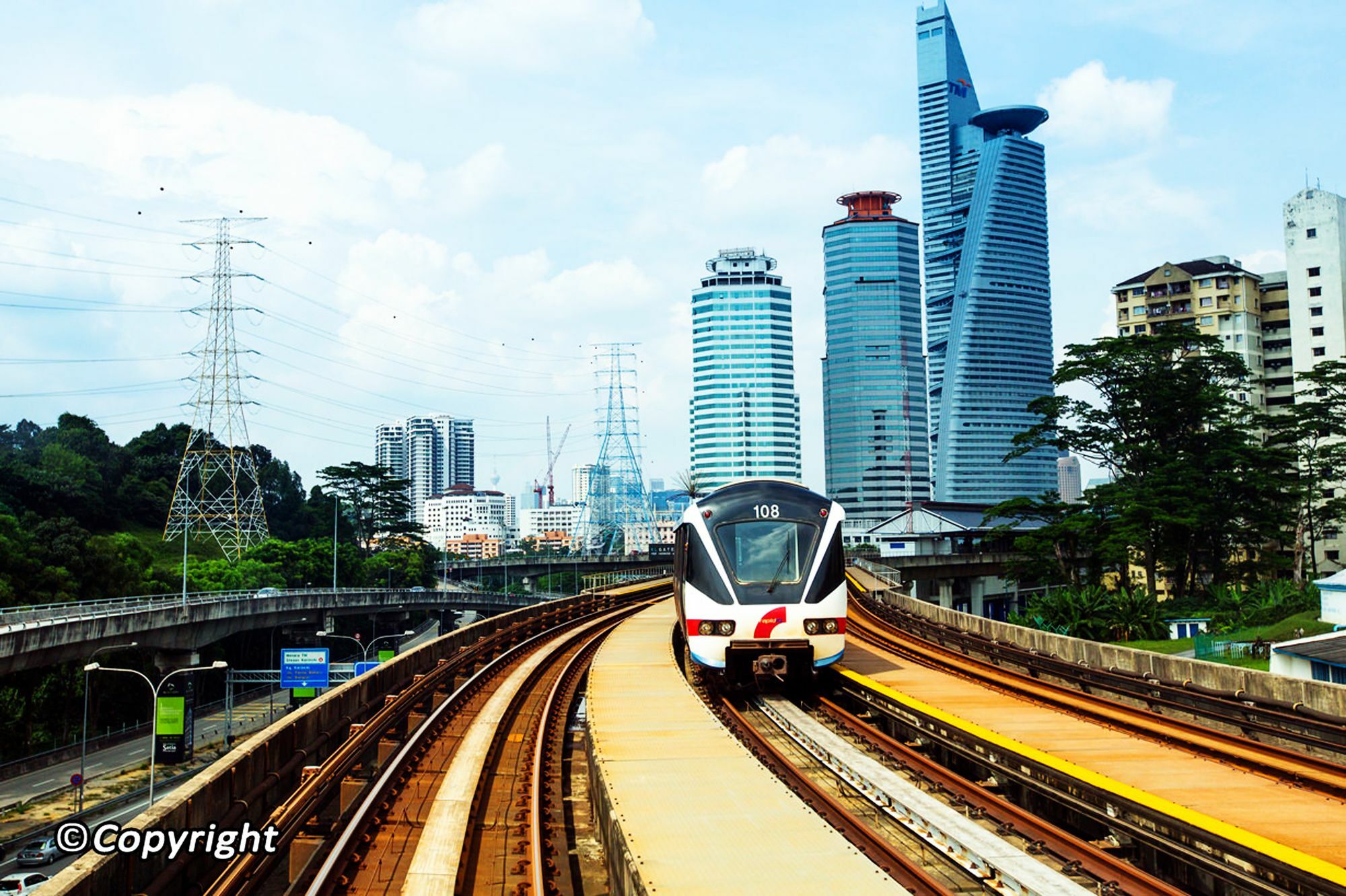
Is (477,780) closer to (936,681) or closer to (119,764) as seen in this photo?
(936,681)

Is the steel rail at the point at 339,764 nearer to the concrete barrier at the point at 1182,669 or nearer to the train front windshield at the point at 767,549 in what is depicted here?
the train front windshield at the point at 767,549

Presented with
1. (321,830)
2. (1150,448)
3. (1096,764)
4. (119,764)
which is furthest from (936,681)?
(119,764)

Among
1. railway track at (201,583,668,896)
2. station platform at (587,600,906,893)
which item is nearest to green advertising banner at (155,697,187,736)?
railway track at (201,583,668,896)

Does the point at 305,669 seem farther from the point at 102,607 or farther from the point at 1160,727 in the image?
the point at 1160,727

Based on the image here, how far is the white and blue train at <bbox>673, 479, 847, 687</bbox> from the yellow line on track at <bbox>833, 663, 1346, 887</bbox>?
8.07 feet

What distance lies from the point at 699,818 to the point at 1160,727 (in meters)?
8.42

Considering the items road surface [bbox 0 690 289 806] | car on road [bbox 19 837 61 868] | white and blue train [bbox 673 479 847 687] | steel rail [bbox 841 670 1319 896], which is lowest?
road surface [bbox 0 690 289 806]

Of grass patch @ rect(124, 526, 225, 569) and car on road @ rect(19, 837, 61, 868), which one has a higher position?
grass patch @ rect(124, 526, 225, 569)

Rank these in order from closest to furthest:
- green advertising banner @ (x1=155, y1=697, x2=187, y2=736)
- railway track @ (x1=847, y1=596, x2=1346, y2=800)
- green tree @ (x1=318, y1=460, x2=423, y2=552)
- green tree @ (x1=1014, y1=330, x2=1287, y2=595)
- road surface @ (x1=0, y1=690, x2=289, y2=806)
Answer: railway track @ (x1=847, y1=596, x2=1346, y2=800)
green advertising banner @ (x1=155, y1=697, x2=187, y2=736)
road surface @ (x1=0, y1=690, x2=289, y2=806)
green tree @ (x1=1014, y1=330, x2=1287, y2=595)
green tree @ (x1=318, y1=460, x2=423, y2=552)

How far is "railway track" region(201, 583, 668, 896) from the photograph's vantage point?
10.8m

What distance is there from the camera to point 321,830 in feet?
41.7

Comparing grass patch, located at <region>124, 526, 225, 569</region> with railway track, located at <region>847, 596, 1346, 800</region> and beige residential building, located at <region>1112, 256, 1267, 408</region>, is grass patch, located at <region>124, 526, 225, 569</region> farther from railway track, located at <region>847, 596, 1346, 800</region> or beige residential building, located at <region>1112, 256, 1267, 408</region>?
beige residential building, located at <region>1112, 256, 1267, 408</region>

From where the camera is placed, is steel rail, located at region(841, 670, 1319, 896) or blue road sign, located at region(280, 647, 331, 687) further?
blue road sign, located at region(280, 647, 331, 687)

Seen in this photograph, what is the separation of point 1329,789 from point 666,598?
58411mm
